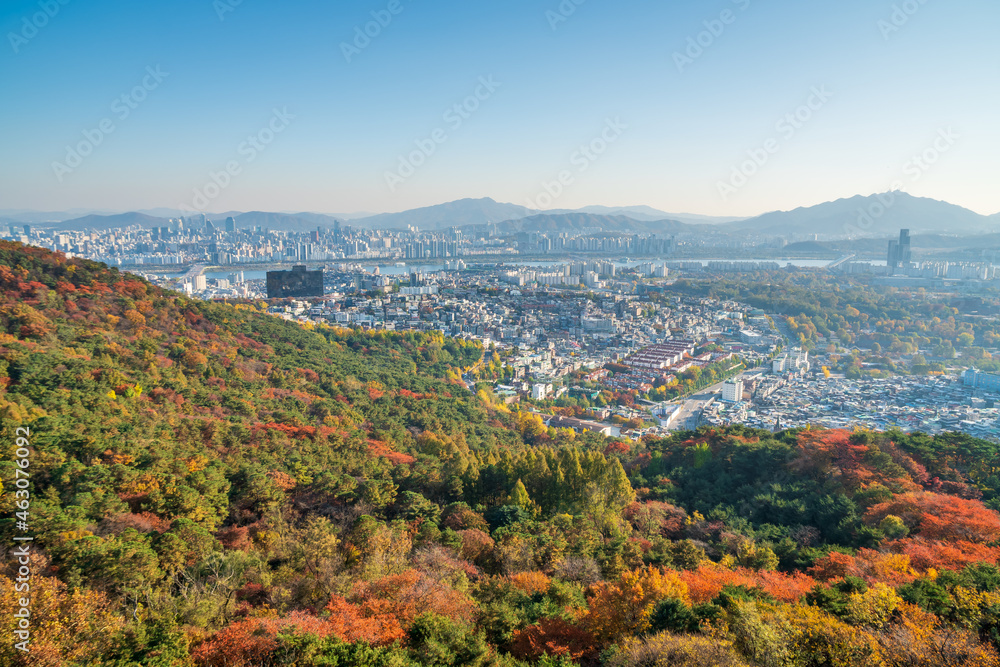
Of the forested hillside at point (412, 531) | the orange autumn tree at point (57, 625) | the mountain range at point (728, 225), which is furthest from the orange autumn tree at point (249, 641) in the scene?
the mountain range at point (728, 225)

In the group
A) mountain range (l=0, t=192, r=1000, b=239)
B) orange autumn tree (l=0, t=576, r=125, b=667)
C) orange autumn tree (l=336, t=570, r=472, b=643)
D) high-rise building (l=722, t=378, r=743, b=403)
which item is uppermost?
mountain range (l=0, t=192, r=1000, b=239)

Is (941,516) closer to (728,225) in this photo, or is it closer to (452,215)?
(728,225)

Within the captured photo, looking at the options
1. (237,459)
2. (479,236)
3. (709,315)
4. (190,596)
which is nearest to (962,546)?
(190,596)

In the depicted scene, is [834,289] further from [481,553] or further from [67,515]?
[67,515]

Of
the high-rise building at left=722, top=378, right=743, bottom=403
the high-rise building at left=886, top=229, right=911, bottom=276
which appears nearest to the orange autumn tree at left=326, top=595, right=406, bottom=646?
the high-rise building at left=722, top=378, right=743, bottom=403

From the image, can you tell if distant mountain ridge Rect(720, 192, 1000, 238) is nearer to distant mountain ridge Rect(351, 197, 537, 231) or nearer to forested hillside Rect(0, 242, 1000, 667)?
distant mountain ridge Rect(351, 197, 537, 231)
